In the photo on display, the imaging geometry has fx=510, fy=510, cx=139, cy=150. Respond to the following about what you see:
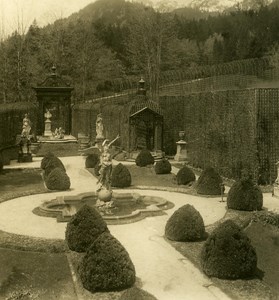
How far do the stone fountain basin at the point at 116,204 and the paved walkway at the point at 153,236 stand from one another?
0.37 metres

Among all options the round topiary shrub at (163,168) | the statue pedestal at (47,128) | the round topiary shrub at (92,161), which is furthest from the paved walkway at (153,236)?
the statue pedestal at (47,128)

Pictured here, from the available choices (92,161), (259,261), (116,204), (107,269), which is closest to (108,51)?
(92,161)

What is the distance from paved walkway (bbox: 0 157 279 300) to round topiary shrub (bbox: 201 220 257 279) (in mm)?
367

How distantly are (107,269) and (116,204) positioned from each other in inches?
369

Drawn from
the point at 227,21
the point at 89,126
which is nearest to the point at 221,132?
the point at 89,126

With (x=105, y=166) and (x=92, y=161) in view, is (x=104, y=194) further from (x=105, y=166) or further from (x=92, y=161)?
(x=92, y=161)

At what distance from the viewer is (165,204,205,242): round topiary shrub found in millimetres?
15016

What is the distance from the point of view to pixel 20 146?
34.8 metres

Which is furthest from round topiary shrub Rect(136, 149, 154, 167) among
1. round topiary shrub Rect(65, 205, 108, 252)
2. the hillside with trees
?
the hillside with trees

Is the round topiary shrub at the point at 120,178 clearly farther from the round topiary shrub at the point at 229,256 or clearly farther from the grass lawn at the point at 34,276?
the round topiary shrub at the point at 229,256

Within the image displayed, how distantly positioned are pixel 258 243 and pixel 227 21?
10404 cm

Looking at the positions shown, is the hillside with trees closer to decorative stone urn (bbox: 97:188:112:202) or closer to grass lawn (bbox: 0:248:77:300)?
decorative stone urn (bbox: 97:188:112:202)

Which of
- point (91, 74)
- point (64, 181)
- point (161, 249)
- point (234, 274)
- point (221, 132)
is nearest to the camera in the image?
point (234, 274)

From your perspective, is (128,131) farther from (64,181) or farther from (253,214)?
(253,214)
